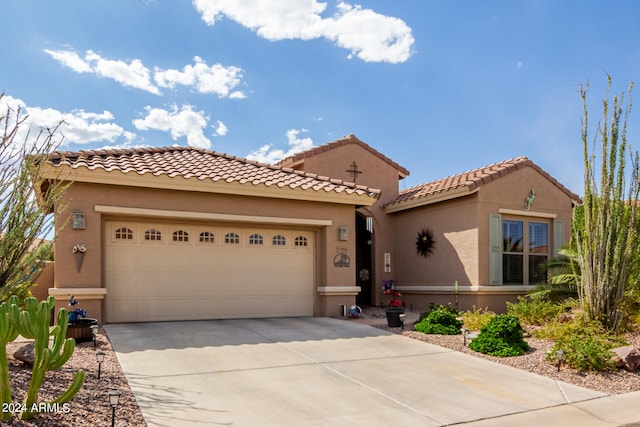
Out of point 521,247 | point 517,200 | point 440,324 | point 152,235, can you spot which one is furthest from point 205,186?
point 521,247

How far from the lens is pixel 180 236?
1187 centimetres

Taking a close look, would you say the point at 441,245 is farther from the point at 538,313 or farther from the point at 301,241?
the point at 301,241

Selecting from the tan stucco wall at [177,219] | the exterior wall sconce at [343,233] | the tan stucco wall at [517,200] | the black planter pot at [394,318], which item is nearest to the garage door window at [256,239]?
the tan stucco wall at [177,219]

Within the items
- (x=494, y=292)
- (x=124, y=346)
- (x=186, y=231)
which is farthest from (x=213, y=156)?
(x=494, y=292)

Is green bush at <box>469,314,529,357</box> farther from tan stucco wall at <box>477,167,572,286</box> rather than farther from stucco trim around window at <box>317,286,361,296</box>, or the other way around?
tan stucco wall at <box>477,167,572,286</box>

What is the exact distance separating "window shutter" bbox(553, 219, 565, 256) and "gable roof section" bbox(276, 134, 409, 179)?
17.2ft

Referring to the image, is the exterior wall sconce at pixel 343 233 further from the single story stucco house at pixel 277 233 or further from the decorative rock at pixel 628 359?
the decorative rock at pixel 628 359

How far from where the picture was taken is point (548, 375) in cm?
788

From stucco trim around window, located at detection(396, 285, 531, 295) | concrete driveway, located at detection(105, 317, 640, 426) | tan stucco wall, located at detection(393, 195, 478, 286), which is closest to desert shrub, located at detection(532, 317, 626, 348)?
concrete driveway, located at detection(105, 317, 640, 426)

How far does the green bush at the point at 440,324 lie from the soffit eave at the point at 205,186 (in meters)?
3.84

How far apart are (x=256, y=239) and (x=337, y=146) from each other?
228 inches

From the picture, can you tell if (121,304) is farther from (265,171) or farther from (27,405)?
(27,405)

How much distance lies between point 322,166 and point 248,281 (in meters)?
5.82

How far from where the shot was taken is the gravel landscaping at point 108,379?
5102mm
